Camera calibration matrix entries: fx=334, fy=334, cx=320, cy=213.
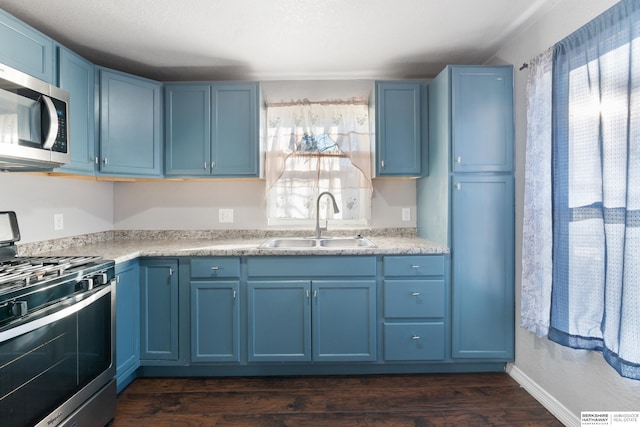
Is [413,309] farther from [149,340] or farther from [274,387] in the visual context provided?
[149,340]

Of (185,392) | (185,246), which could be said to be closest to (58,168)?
(185,246)

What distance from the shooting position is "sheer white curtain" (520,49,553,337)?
1.82 metres

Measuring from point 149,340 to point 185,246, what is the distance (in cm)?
67

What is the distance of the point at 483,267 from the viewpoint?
2.27 m

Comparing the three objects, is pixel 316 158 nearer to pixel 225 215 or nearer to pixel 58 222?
pixel 225 215

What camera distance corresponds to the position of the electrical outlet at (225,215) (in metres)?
2.90

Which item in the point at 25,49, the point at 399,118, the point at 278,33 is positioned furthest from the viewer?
the point at 399,118

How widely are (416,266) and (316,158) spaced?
1.25 m

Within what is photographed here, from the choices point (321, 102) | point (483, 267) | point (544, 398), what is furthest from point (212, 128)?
point (544, 398)

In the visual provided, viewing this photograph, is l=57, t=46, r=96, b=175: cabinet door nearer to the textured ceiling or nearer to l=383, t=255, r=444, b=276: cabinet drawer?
the textured ceiling

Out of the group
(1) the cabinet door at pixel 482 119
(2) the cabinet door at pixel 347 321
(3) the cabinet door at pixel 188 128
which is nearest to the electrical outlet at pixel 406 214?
(1) the cabinet door at pixel 482 119

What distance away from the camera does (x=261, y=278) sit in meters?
2.28

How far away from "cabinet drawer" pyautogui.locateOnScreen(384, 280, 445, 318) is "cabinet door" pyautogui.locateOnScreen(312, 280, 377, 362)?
111mm

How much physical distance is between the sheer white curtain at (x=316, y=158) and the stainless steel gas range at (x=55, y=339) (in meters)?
1.45
